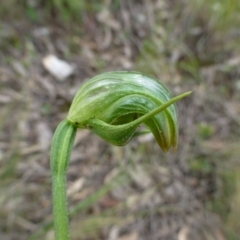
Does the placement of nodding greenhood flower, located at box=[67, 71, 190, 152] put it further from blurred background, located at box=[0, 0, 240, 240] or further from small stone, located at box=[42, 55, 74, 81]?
small stone, located at box=[42, 55, 74, 81]

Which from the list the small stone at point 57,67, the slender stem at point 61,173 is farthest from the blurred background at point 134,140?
the slender stem at point 61,173

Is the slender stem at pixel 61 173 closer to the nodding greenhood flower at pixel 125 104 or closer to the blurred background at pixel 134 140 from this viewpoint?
the nodding greenhood flower at pixel 125 104

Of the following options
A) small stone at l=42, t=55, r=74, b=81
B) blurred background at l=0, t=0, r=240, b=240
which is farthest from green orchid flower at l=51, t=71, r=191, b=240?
small stone at l=42, t=55, r=74, b=81

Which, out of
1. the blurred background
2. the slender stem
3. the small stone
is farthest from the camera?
the small stone

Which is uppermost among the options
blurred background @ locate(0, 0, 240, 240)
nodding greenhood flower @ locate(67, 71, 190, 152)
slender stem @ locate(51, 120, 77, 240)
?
blurred background @ locate(0, 0, 240, 240)

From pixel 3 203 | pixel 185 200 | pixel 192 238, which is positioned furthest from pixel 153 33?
pixel 3 203

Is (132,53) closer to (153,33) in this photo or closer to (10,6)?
(153,33)

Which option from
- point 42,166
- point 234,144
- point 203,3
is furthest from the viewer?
point 203,3
